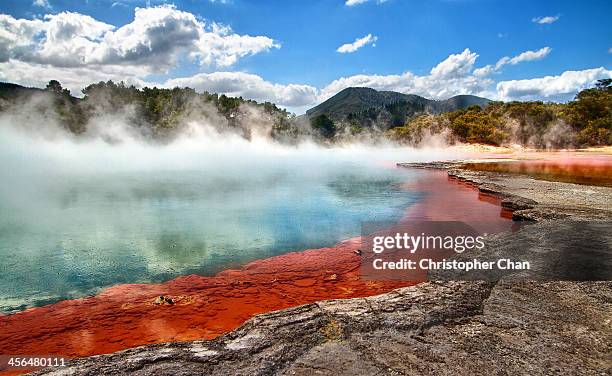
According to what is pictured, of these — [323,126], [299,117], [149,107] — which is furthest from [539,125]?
[149,107]

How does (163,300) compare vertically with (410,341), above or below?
below

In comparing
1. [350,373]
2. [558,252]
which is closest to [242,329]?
[350,373]

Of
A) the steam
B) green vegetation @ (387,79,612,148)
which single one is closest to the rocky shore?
the steam

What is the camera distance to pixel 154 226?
36.5 feet

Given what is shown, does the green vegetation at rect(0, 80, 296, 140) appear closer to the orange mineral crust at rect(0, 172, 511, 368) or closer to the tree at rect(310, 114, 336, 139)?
the tree at rect(310, 114, 336, 139)

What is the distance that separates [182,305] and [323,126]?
276 ft

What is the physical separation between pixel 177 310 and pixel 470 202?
433 inches

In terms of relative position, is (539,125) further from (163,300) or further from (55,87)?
(55,87)

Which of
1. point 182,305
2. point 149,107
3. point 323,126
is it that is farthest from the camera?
point 323,126

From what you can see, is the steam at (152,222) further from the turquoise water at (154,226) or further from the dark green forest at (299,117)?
the dark green forest at (299,117)

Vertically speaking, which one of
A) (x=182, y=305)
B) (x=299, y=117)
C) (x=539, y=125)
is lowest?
(x=182, y=305)

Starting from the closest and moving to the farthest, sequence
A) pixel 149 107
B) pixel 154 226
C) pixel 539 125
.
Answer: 1. pixel 154 226
2. pixel 539 125
3. pixel 149 107

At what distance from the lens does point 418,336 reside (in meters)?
3.73

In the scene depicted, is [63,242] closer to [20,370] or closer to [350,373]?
[20,370]
